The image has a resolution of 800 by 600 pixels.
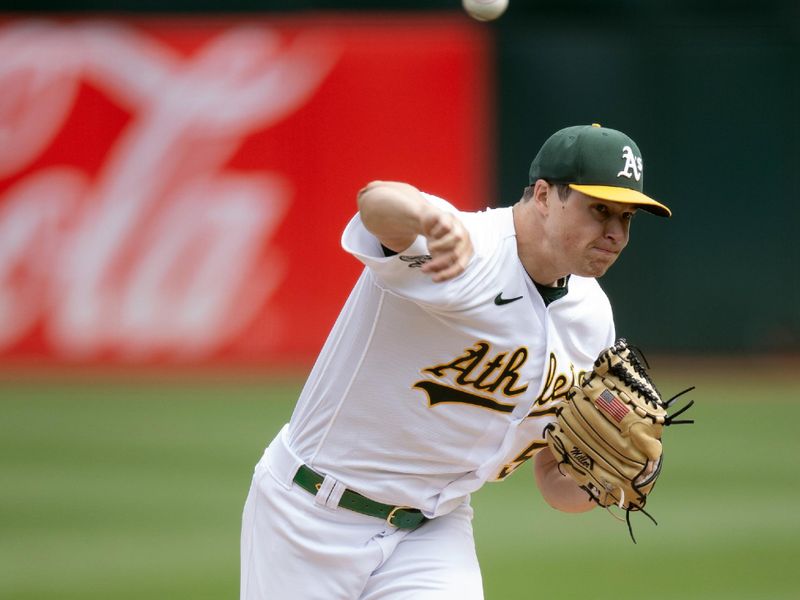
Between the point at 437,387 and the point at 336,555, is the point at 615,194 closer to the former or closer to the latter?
the point at 437,387

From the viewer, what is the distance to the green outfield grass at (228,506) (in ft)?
24.1

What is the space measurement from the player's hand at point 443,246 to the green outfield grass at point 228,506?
395 centimetres

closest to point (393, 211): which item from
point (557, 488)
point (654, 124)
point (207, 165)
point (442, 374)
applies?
point (442, 374)

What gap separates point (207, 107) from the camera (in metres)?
12.5

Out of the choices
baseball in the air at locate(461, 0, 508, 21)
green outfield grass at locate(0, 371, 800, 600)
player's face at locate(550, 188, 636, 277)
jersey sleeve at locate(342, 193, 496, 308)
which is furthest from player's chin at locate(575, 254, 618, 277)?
green outfield grass at locate(0, 371, 800, 600)

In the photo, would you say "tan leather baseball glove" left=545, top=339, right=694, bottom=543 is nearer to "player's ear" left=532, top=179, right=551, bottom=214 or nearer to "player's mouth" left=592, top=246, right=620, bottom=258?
"player's mouth" left=592, top=246, right=620, bottom=258

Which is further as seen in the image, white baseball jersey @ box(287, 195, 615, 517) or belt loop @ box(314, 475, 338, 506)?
belt loop @ box(314, 475, 338, 506)

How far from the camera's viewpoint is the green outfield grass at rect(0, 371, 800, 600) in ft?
24.1

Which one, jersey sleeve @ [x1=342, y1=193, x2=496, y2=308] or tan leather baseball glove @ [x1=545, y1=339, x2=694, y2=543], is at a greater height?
jersey sleeve @ [x1=342, y1=193, x2=496, y2=308]

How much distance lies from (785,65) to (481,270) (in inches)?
391

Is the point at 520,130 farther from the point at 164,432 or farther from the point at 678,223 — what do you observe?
the point at 164,432

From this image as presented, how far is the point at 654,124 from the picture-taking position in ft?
42.3

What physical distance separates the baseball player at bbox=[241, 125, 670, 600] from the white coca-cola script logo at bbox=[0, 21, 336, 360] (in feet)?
26.7

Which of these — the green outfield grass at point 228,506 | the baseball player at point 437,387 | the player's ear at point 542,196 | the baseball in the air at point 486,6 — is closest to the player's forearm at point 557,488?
the baseball player at point 437,387
